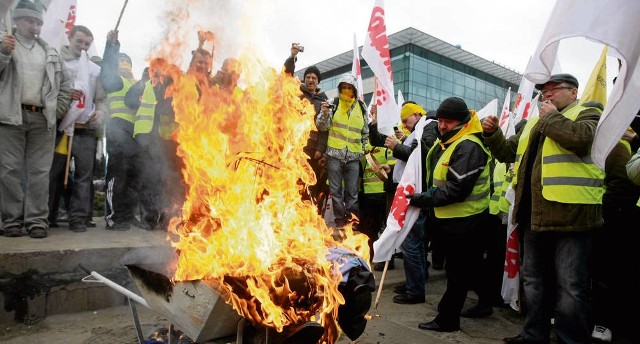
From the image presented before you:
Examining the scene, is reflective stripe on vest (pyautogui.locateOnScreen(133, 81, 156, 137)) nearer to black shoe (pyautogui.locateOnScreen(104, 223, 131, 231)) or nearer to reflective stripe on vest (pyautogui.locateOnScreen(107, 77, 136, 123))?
reflective stripe on vest (pyautogui.locateOnScreen(107, 77, 136, 123))

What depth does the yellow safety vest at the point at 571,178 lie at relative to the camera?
3.50 metres

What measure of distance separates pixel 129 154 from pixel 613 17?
597cm

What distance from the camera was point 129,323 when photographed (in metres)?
3.99

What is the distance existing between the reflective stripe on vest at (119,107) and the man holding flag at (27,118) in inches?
35.1

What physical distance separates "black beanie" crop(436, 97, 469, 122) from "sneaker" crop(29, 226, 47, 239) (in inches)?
187

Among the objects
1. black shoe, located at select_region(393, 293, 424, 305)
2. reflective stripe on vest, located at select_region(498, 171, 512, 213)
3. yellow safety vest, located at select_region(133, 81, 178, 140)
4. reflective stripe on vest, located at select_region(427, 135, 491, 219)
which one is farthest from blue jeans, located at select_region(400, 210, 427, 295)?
yellow safety vest, located at select_region(133, 81, 178, 140)

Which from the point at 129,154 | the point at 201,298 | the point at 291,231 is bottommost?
the point at 201,298

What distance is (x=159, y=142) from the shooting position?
5938 mm

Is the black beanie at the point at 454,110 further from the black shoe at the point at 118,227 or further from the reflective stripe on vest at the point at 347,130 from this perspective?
the black shoe at the point at 118,227

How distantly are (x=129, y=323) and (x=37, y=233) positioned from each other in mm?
1587

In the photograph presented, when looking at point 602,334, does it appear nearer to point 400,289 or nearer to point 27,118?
point 400,289

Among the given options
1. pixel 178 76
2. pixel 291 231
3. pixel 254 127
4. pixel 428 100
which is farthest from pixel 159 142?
pixel 428 100

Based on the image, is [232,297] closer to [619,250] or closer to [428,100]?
[619,250]

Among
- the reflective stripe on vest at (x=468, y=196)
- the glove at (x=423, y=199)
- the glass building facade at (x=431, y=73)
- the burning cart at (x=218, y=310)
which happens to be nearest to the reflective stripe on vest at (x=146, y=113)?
the burning cart at (x=218, y=310)
